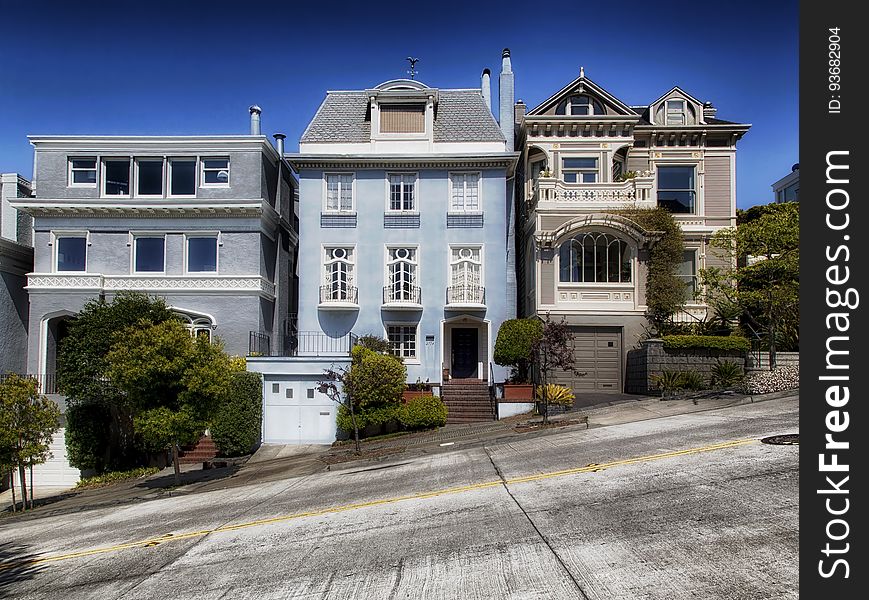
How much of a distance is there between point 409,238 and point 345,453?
30.6ft

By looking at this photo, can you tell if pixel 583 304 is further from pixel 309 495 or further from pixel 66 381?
pixel 66 381

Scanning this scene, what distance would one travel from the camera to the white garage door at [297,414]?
2186 centimetres

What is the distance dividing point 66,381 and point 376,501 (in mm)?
13334

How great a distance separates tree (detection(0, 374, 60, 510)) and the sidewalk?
4.61ft

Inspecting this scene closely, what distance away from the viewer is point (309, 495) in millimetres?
12781

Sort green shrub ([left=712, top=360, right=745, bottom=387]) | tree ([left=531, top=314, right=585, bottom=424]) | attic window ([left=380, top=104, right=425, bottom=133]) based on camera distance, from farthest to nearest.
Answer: attic window ([left=380, top=104, right=425, bottom=133]), green shrub ([left=712, top=360, right=745, bottom=387]), tree ([left=531, top=314, right=585, bottom=424])

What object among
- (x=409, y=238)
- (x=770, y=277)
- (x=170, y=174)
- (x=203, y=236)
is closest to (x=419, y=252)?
(x=409, y=238)

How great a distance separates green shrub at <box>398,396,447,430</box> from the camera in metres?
20.7

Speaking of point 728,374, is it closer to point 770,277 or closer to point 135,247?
point 770,277

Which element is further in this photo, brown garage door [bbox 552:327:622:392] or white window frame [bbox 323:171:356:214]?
white window frame [bbox 323:171:356:214]

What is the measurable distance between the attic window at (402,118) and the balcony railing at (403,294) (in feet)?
19.8

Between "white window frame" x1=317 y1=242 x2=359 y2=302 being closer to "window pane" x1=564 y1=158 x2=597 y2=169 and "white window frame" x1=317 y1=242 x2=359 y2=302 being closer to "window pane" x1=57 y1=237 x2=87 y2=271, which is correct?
"window pane" x1=564 y1=158 x2=597 y2=169

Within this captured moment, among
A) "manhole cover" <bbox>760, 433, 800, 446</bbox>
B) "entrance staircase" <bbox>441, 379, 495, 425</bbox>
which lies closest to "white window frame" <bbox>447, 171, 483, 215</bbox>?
"entrance staircase" <bbox>441, 379, 495, 425</bbox>

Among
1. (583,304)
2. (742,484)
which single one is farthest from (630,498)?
(583,304)
